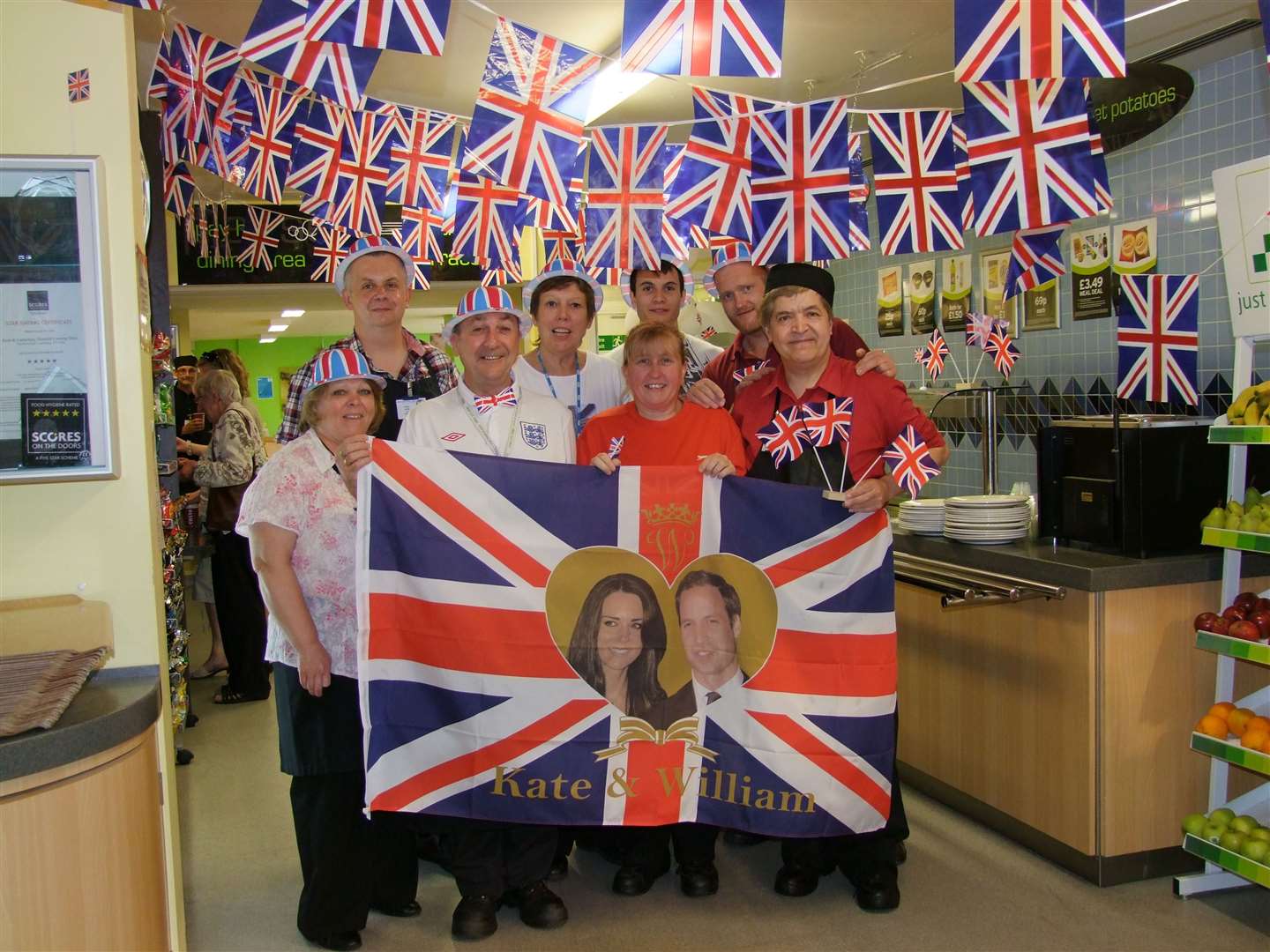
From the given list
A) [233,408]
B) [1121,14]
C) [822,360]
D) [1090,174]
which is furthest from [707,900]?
[233,408]

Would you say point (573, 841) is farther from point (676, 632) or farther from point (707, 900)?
point (676, 632)

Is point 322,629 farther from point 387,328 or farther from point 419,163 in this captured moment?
point 419,163

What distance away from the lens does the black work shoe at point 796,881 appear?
3.58 meters

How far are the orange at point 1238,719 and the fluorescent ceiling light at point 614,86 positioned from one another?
4064 mm

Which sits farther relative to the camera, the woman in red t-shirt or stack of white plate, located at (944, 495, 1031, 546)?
stack of white plate, located at (944, 495, 1031, 546)

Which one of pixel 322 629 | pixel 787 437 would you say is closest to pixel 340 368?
pixel 322 629

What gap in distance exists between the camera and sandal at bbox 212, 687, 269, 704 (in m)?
6.35

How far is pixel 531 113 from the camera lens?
3.60 metres

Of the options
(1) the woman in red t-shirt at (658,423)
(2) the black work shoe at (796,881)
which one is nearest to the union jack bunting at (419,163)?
(1) the woman in red t-shirt at (658,423)

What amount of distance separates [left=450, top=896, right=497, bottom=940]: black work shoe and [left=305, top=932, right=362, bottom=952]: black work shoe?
295mm

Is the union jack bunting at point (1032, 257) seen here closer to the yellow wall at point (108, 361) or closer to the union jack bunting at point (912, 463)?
the union jack bunting at point (912, 463)

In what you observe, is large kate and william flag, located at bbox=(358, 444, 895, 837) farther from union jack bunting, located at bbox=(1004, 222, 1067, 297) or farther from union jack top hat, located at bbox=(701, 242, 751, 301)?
union jack bunting, located at bbox=(1004, 222, 1067, 297)

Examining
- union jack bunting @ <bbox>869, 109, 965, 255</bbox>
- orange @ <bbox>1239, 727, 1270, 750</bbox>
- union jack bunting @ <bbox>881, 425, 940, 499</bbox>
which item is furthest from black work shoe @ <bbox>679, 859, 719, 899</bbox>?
union jack bunting @ <bbox>869, 109, 965, 255</bbox>

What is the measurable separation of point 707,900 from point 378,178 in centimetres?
360
